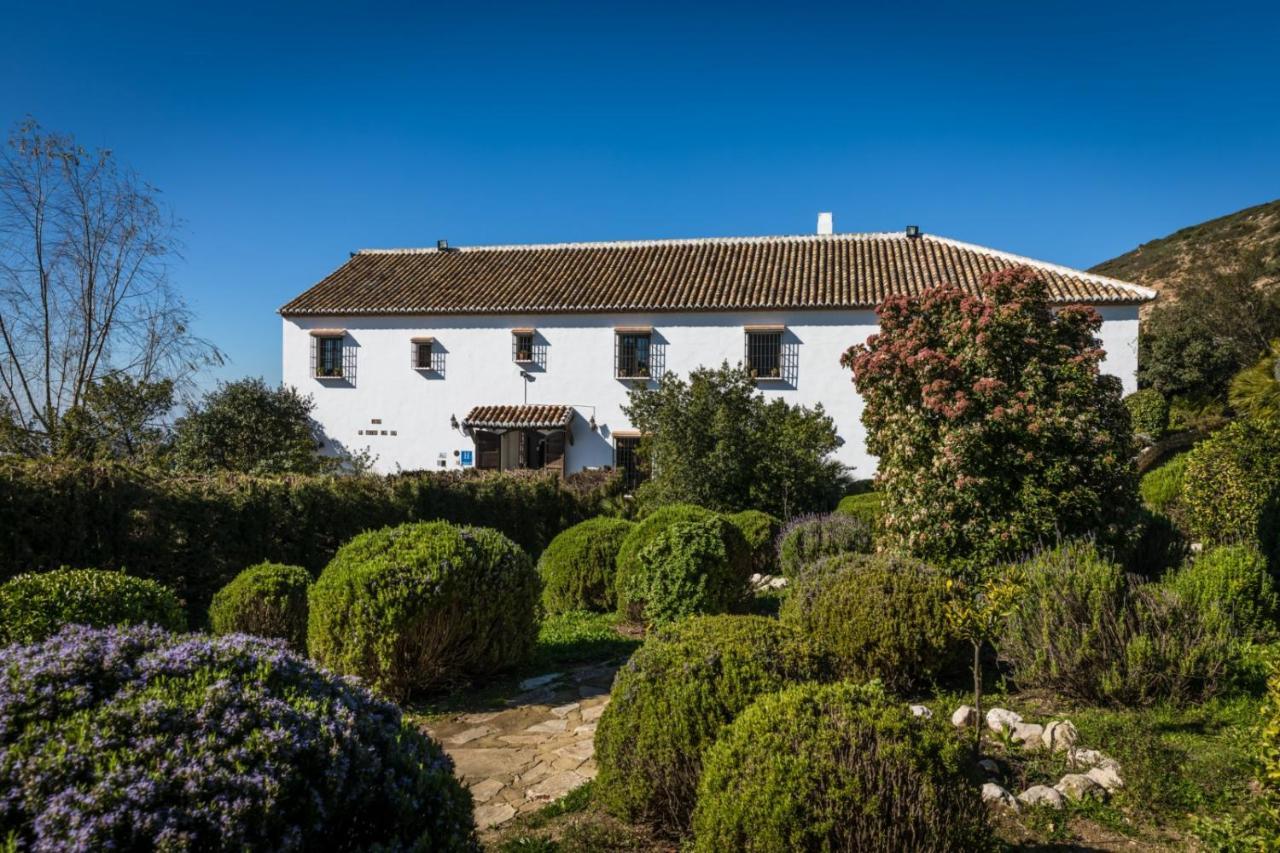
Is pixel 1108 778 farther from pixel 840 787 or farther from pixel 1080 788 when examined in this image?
pixel 840 787

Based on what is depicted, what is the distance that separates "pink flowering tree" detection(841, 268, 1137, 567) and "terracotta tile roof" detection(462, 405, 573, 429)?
16.2 meters

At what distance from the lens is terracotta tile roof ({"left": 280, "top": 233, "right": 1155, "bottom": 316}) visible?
72.2ft

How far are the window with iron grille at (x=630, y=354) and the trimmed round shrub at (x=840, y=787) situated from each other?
67.4 feet

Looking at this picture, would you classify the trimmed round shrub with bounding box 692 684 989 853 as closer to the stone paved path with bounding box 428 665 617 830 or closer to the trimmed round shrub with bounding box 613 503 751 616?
the stone paved path with bounding box 428 665 617 830

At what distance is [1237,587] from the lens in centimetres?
604

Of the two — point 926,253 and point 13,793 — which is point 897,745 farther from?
point 926,253

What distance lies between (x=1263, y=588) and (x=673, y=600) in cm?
488

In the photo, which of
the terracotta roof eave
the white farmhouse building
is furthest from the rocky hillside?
the white farmhouse building

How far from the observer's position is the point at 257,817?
1.82 m

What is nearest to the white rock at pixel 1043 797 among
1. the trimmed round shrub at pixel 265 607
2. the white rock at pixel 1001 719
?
the white rock at pixel 1001 719

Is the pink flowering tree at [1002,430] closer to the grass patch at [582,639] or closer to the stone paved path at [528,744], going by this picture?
the grass patch at [582,639]

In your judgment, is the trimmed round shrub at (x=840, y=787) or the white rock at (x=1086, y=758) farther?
the white rock at (x=1086, y=758)

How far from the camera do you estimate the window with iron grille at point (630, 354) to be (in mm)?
23328

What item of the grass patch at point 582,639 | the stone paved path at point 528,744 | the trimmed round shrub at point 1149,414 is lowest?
the grass patch at point 582,639
